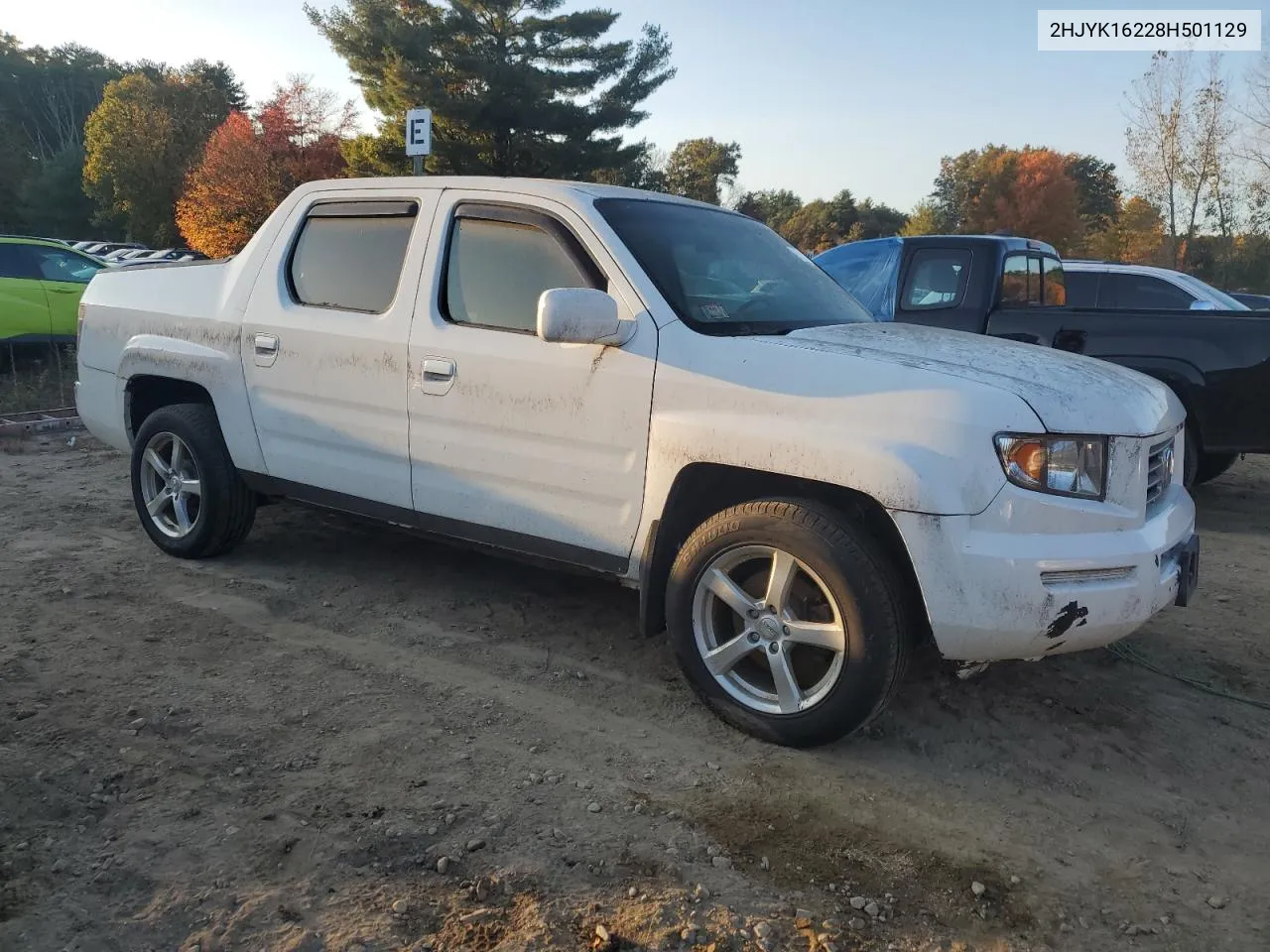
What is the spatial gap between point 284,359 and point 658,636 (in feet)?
6.81

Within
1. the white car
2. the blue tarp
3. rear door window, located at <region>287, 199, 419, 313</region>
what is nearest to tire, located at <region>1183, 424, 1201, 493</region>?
the blue tarp

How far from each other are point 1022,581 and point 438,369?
228 cm

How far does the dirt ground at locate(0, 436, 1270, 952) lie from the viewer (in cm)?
231

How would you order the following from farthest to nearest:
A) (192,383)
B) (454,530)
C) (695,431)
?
(192,383), (454,530), (695,431)

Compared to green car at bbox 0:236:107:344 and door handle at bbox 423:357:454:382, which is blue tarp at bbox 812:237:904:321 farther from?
green car at bbox 0:236:107:344

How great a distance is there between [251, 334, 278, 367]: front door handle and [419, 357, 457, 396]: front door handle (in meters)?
0.92

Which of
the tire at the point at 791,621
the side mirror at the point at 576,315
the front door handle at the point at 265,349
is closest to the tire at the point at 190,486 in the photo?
the front door handle at the point at 265,349

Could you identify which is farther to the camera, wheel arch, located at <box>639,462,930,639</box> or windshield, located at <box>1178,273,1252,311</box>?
windshield, located at <box>1178,273,1252,311</box>

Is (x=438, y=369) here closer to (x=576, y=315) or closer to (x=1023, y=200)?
(x=576, y=315)

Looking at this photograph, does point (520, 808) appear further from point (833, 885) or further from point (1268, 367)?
point (1268, 367)

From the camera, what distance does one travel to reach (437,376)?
379 cm

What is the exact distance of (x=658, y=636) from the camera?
4.18 meters

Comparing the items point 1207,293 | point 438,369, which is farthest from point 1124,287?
point 438,369

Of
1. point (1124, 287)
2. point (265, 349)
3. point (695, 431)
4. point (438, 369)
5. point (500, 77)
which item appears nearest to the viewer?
point (695, 431)
